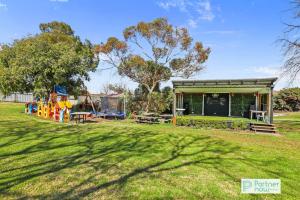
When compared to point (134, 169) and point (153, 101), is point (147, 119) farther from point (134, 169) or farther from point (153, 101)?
point (134, 169)

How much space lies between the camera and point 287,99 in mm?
33000

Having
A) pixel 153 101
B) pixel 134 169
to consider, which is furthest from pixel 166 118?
pixel 134 169

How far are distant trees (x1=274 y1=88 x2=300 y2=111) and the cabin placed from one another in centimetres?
1678

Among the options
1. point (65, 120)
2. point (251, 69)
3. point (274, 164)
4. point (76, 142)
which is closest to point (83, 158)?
point (76, 142)

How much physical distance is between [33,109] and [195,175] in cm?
1840

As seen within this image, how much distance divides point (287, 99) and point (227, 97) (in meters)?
17.9

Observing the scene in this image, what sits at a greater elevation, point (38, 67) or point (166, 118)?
point (38, 67)

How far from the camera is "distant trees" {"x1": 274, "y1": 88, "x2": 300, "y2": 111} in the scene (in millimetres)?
32188

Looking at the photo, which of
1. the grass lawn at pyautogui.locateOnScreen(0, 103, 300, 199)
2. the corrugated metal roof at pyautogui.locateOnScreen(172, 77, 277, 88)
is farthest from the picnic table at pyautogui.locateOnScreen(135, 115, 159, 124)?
the grass lawn at pyautogui.locateOnScreen(0, 103, 300, 199)

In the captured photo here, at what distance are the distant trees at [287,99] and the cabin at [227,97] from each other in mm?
16781

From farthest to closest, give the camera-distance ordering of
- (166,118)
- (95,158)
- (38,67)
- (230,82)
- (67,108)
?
(230,82), (166,118), (38,67), (67,108), (95,158)

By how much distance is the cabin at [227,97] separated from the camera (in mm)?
16969

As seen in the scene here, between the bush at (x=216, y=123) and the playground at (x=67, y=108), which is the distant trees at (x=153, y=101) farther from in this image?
the bush at (x=216, y=123)

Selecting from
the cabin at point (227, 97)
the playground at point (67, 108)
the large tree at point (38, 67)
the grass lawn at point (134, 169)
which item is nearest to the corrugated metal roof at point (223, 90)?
the cabin at point (227, 97)
